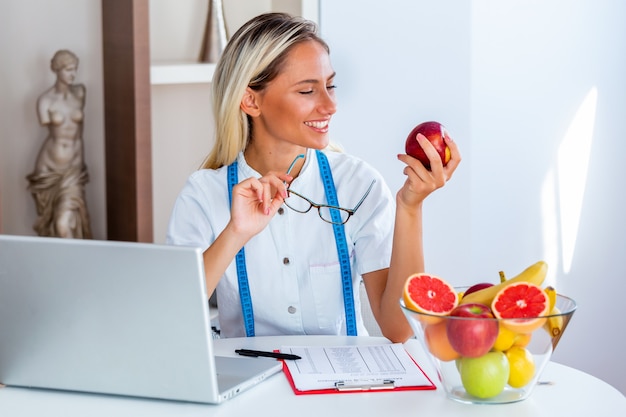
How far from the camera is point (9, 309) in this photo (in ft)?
4.75

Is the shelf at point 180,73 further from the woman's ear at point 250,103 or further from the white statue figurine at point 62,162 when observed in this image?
the woman's ear at point 250,103

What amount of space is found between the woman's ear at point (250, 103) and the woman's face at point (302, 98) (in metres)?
0.01

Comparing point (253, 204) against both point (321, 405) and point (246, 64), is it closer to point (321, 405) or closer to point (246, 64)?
point (246, 64)

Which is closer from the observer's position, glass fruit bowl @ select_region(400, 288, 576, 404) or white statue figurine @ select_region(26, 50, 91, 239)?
glass fruit bowl @ select_region(400, 288, 576, 404)

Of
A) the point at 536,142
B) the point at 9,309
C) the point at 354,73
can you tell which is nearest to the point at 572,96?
the point at 536,142

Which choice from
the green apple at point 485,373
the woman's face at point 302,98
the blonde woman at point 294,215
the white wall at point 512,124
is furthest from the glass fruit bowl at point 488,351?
the white wall at point 512,124

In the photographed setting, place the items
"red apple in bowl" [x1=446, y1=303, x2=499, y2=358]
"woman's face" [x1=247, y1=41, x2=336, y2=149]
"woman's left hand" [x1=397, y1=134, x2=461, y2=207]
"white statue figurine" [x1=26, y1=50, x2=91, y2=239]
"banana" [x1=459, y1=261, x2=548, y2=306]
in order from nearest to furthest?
"red apple in bowl" [x1=446, y1=303, x2=499, y2=358] → "banana" [x1=459, y1=261, x2=548, y2=306] → "woman's left hand" [x1=397, y1=134, x2=461, y2=207] → "woman's face" [x1=247, y1=41, x2=336, y2=149] → "white statue figurine" [x1=26, y1=50, x2=91, y2=239]

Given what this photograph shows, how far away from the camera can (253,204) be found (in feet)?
6.18

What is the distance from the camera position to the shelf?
2.96 m

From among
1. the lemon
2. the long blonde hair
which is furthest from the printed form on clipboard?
the long blonde hair

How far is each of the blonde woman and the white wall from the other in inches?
29.1

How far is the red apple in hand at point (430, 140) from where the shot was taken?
1.81 metres

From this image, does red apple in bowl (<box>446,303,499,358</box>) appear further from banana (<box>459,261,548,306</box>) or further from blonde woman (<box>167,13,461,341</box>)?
blonde woman (<box>167,13,461,341</box>)

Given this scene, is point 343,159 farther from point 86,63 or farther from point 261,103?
point 86,63
